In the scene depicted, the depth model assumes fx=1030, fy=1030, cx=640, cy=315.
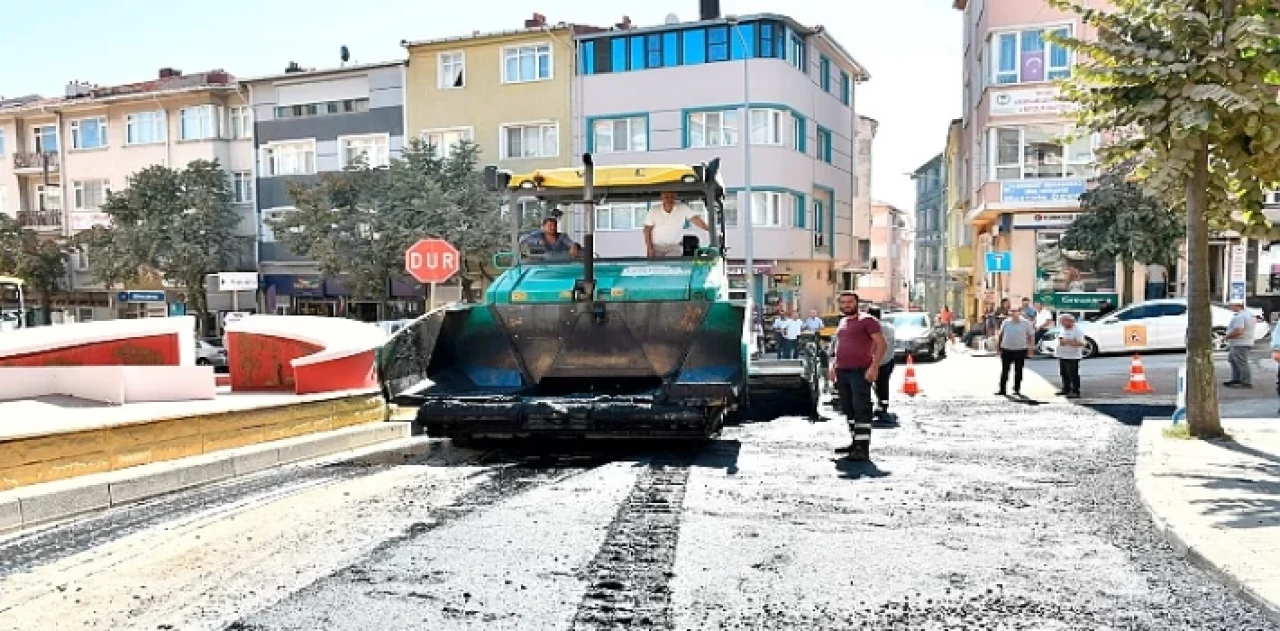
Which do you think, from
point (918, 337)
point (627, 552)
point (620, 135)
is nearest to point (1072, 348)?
point (918, 337)

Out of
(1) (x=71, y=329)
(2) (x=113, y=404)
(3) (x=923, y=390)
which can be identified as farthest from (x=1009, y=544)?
(3) (x=923, y=390)

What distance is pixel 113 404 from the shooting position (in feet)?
34.1

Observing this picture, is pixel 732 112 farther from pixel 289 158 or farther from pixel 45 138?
pixel 45 138

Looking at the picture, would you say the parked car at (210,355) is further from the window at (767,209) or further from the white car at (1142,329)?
the white car at (1142,329)

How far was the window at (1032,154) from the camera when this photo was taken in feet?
94.3

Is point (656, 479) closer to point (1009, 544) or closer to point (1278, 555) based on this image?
point (1009, 544)

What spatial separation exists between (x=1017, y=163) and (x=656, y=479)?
24610mm

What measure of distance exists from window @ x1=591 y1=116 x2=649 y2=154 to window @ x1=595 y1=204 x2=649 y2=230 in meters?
23.9

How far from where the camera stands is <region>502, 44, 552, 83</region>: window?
1384 inches

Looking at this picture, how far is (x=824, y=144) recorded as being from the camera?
123 feet

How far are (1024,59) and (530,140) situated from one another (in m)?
16.1

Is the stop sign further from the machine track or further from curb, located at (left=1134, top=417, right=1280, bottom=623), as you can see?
curb, located at (left=1134, top=417, right=1280, bottom=623)

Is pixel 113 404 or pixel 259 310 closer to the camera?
pixel 113 404

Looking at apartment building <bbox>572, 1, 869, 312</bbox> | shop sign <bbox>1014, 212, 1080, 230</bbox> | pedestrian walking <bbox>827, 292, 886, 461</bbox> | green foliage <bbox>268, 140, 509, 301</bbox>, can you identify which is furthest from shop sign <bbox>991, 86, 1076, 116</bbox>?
pedestrian walking <bbox>827, 292, 886, 461</bbox>
